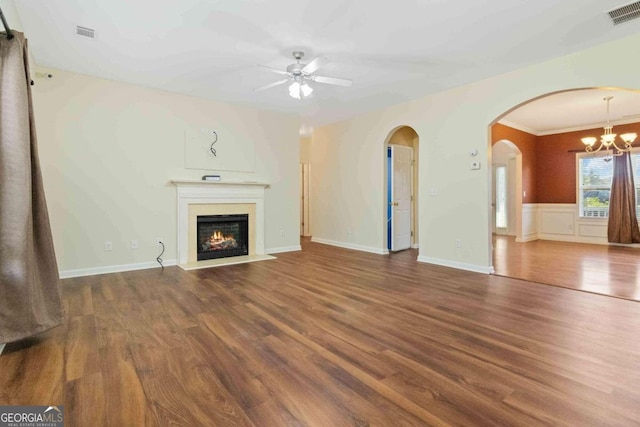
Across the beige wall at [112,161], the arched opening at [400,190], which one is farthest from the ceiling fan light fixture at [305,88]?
the arched opening at [400,190]

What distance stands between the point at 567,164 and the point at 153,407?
963 cm

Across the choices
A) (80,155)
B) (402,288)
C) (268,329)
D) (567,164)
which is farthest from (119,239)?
(567,164)

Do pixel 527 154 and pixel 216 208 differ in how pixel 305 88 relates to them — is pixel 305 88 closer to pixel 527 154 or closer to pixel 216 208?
pixel 216 208


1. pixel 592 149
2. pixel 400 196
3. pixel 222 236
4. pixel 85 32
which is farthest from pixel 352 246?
pixel 592 149

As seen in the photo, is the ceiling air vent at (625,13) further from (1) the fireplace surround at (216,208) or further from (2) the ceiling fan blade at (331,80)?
(1) the fireplace surround at (216,208)

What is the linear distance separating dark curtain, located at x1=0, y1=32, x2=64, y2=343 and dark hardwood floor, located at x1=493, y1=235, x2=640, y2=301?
513 centimetres

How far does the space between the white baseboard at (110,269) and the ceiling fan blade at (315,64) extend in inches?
140

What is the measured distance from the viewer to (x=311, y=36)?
10.6 feet

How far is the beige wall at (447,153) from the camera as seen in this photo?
3.60 m

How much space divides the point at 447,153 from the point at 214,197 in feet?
12.8

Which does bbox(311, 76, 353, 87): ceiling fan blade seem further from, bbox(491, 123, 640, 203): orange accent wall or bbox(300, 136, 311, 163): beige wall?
bbox(300, 136, 311, 163): beige wall

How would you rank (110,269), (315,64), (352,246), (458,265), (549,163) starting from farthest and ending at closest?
(549,163) < (352,246) < (458,265) < (110,269) < (315,64)

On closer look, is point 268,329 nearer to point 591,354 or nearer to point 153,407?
point 153,407

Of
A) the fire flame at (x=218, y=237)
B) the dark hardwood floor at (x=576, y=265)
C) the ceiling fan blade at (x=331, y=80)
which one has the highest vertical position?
the ceiling fan blade at (x=331, y=80)
